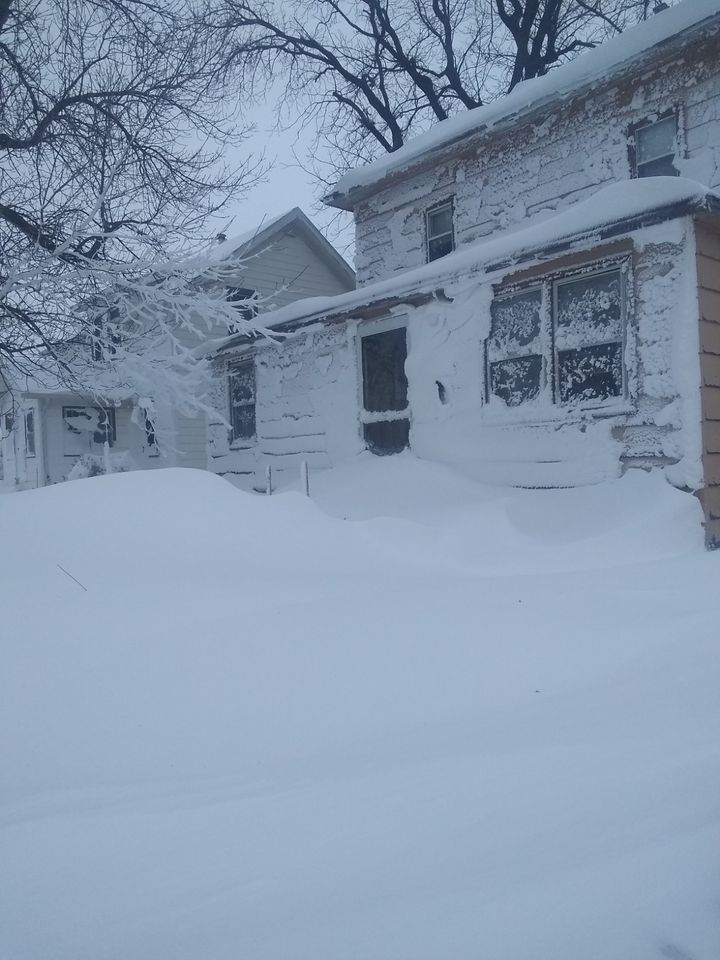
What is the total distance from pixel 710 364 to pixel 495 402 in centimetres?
241

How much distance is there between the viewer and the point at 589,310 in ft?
25.4

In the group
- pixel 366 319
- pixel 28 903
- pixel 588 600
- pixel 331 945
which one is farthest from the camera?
pixel 366 319

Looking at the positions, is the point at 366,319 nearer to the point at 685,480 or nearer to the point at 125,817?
the point at 685,480

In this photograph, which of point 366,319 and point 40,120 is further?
point 40,120

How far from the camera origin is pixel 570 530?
7035mm

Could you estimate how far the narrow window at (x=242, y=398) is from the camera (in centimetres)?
1248

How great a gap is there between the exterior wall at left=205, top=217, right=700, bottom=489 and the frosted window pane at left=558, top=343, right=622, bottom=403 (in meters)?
0.17

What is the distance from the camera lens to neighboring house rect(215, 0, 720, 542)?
689 cm

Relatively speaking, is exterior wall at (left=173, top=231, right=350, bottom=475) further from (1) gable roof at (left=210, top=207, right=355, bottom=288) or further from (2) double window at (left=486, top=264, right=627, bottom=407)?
(2) double window at (left=486, top=264, right=627, bottom=407)

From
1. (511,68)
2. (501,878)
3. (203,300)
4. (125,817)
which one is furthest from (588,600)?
(511,68)

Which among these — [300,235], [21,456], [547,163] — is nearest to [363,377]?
[547,163]

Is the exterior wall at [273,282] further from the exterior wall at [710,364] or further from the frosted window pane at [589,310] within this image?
the exterior wall at [710,364]

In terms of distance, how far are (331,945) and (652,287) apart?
6.69 meters

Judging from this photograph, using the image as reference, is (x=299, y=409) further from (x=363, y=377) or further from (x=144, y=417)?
(x=144, y=417)
